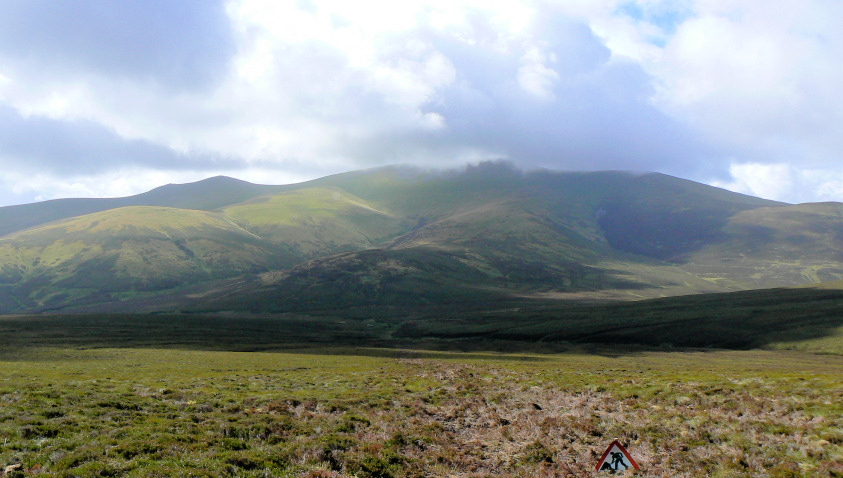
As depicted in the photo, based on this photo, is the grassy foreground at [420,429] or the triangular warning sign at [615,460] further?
the grassy foreground at [420,429]

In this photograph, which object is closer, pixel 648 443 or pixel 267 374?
pixel 648 443

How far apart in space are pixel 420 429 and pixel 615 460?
8.35 m

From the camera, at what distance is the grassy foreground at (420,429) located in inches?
555

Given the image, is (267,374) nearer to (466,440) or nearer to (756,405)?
(466,440)

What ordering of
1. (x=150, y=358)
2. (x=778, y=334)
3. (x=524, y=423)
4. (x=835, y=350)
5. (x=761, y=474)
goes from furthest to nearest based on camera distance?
1. (x=778, y=334)
2. (x=835, y=350)
3. (x=150, y=358)
4. (x=524, y=423)
5. (x=761, y=474)

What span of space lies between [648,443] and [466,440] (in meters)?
6.59

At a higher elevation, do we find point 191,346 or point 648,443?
point 648,443

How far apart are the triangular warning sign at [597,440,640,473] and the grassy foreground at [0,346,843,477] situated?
664 millimetres

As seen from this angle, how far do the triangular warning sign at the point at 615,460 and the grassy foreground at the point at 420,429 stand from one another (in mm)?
664

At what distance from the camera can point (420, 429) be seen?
19766 mm

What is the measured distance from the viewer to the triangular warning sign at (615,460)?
13230 millimetres

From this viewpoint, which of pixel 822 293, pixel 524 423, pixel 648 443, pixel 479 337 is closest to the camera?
pixel 648 443

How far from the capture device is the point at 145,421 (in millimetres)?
18969

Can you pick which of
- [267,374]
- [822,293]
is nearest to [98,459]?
[267,374]
